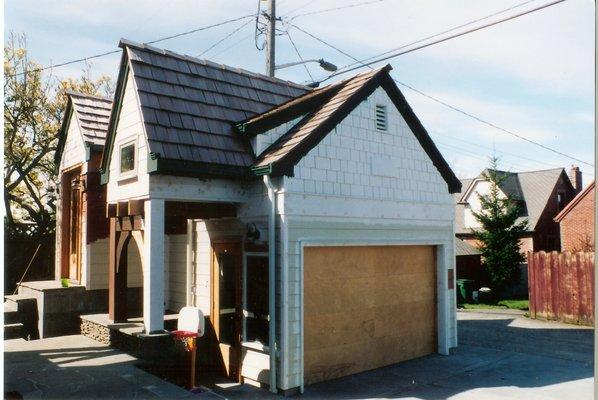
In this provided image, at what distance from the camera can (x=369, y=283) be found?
10.1 m

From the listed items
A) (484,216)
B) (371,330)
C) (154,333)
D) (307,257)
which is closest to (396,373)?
(371,330)

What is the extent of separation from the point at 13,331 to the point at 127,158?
5.60 metres

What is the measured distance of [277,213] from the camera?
8.51 metres

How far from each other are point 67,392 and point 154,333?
1.42 m

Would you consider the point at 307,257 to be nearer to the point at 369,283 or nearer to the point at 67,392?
the point at 369,283

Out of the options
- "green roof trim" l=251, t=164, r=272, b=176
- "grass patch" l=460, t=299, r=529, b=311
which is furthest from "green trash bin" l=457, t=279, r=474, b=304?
"green roof trim" l=251, t=164, r=272, b=176

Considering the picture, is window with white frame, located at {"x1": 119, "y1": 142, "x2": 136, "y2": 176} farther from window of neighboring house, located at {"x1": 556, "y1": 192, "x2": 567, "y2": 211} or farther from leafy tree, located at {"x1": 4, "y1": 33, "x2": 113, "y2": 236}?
window of neighboring house, located at {"x1": 556, "y1": 192, "x2": 567, "y2": 211}

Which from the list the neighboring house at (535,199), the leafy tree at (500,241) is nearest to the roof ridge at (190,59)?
the leafy tree at (500,241)

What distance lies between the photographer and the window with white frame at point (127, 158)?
889cm

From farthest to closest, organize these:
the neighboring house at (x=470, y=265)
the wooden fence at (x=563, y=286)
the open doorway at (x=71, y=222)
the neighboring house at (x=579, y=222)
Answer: the neighboring house at (x=470, y=265) < the neighboring house at (x=579, y=222) < the wooden fence at (x=563, y=286) < the open doorway at (x=71, y=222)

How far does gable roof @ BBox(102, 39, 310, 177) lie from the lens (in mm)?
8148

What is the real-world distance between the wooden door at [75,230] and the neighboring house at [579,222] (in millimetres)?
23515

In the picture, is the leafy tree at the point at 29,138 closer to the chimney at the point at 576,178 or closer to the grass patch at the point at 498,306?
the grass patch at the point at 498,306

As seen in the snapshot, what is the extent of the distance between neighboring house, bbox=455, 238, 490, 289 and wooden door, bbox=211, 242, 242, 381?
65.0 feet
